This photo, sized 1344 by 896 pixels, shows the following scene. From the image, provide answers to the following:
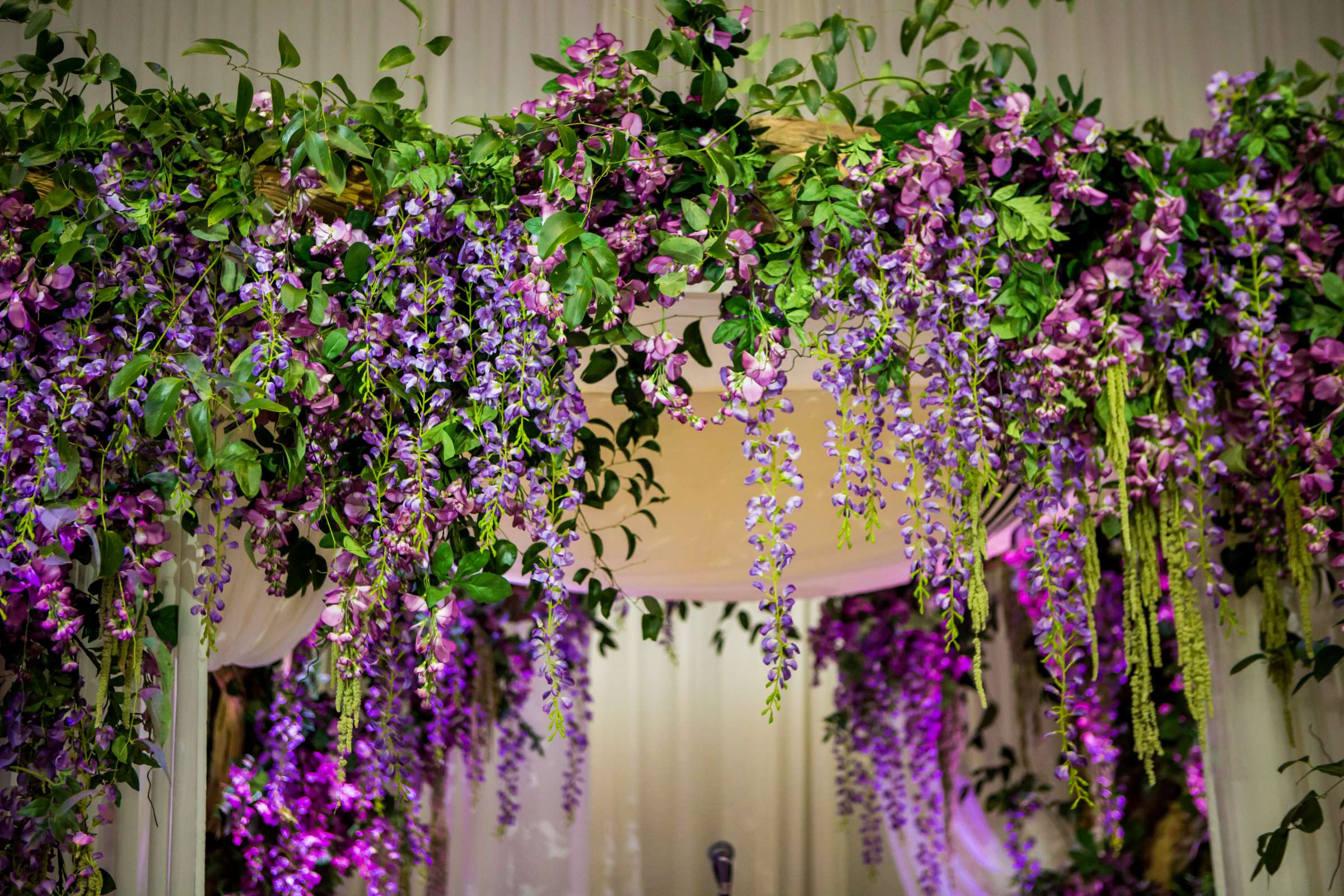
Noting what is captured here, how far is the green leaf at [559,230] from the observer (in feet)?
5.08

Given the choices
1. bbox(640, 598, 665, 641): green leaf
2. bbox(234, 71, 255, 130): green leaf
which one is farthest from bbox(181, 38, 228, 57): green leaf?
bbox(640, 598, 665, 641): green leaf

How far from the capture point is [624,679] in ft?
15.5

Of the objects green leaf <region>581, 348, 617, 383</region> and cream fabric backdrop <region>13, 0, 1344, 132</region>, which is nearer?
green leaf <region>581, 348, 617, 383</region>

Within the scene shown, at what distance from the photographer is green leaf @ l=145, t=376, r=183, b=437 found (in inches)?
61.7

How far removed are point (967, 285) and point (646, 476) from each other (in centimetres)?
66

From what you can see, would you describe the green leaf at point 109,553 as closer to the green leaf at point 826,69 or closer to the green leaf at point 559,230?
the green leaf at point 559,230

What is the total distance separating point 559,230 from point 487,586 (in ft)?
1.70

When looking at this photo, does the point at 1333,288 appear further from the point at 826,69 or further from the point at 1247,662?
the point at 826,69

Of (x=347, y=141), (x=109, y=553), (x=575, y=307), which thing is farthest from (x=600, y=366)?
(x=109, y=553)

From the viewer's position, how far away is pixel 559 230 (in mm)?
1562

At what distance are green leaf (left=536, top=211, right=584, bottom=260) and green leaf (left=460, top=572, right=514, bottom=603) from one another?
0.46m

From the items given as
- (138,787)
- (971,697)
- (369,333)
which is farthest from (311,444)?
(971,697)

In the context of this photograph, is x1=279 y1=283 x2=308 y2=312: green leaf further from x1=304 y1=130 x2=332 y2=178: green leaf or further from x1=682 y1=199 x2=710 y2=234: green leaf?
x1=682 y1=199 x2=710 y2=234: green leaf

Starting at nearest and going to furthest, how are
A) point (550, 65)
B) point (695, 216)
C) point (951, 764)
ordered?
1. point (695, 216)
2. point (550, 65)
3. point (951, 764)
